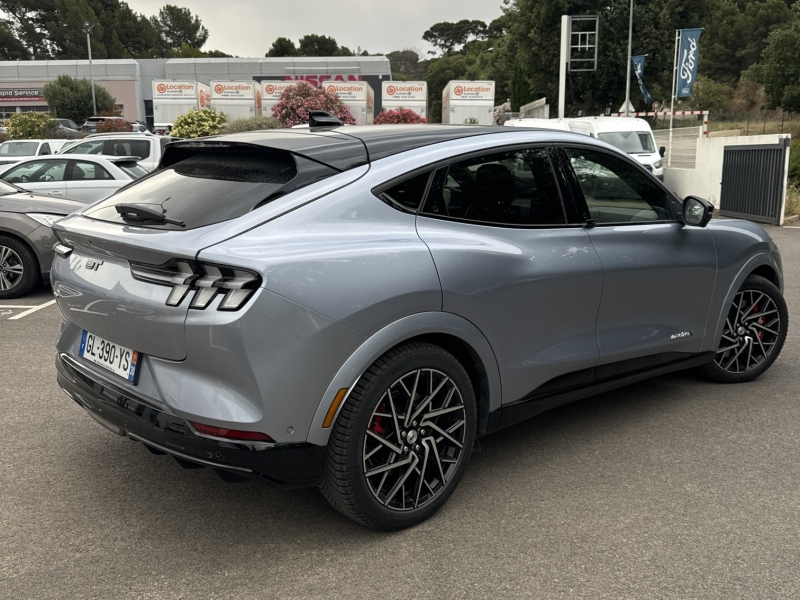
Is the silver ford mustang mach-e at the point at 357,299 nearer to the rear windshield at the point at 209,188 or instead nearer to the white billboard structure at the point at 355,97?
the rear windshield at the point at 209,188

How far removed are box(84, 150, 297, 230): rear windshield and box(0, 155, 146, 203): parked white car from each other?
959cm

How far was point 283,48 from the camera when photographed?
110125 millimetres

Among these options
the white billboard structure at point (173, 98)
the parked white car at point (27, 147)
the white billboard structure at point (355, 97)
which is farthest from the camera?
the white billboard structure at point (173, 98)

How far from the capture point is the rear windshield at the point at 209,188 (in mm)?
2953

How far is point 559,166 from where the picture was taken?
3779mm

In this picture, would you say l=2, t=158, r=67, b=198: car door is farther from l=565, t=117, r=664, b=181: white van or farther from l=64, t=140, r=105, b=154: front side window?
l=565, t=117, r=664, b=181: white van

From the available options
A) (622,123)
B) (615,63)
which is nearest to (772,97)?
(615,63)

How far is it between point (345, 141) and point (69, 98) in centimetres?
6297

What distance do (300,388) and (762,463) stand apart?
245 cm

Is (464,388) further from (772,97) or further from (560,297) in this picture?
(772,97)

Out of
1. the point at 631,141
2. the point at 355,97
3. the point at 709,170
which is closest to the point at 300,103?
the point at 355,97

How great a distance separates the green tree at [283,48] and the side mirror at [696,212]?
4437 inches

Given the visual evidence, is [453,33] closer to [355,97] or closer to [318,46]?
[318,46]

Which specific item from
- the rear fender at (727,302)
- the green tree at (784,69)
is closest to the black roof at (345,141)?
the rear fender at (727,302)
